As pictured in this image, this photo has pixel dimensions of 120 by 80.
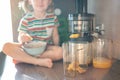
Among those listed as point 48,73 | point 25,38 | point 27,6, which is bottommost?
point 48,73

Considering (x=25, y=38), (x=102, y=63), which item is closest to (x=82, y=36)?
(x=102, y=63)

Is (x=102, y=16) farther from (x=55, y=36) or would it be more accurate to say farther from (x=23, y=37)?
(x=23, y=37)

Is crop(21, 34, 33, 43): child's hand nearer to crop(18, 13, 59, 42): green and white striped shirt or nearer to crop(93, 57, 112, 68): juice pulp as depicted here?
crop(18, 13, 59, 42): green and white striped shirt

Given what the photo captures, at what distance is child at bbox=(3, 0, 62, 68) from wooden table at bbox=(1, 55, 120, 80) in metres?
0.04

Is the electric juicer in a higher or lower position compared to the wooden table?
higher

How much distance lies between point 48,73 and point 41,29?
24 cm

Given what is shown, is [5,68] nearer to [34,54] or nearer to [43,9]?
[34,54]

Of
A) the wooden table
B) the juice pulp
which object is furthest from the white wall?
the juice pulp

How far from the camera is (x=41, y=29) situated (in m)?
0.93

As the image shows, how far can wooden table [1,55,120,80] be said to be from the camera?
74 centimetres

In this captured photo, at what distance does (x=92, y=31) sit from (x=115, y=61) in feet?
0.62

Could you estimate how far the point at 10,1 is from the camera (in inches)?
38.5

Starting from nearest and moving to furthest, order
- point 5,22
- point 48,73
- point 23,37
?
point 48,73
point 23,37
point 5,22

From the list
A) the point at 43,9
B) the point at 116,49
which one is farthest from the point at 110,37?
the point at 43,9
